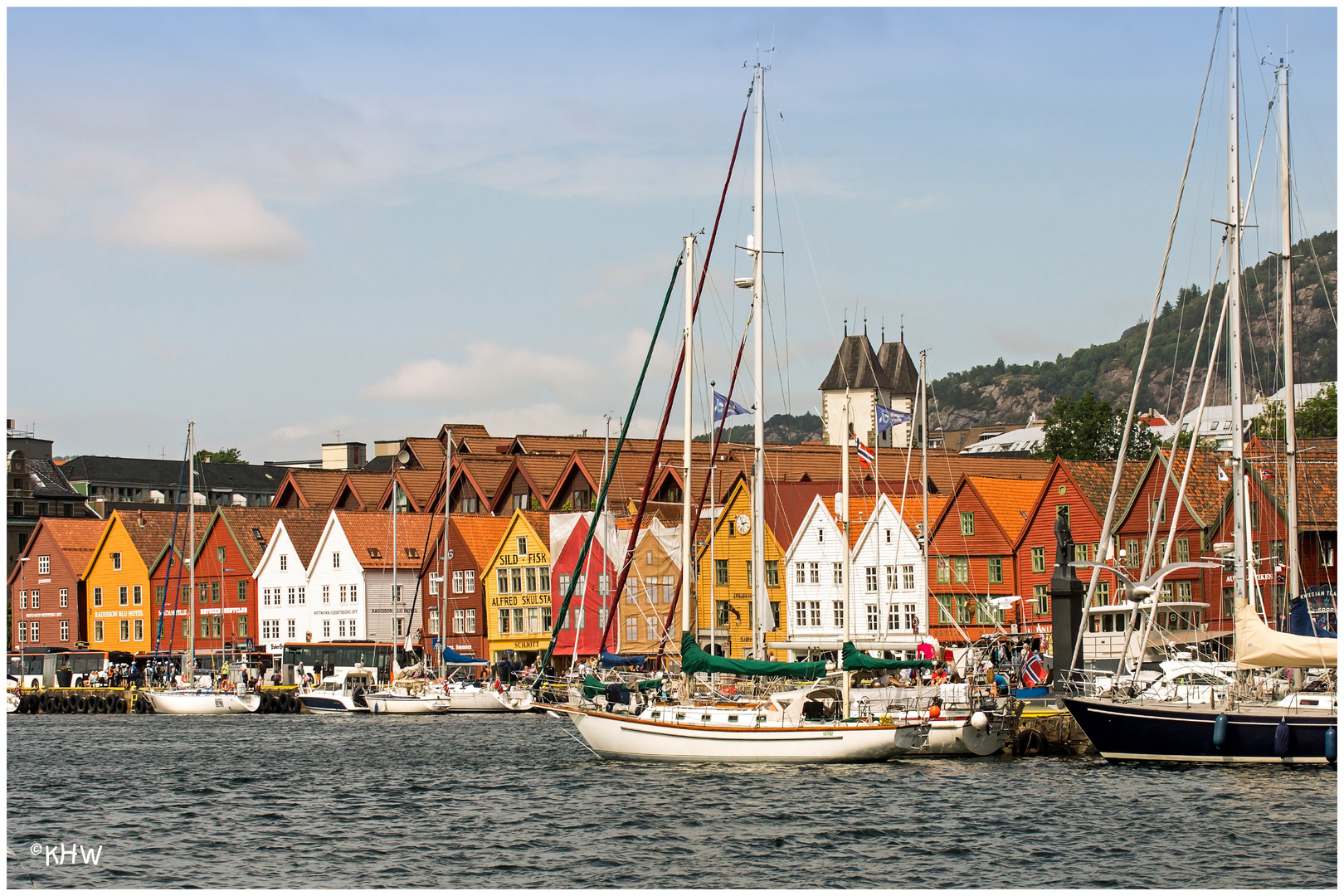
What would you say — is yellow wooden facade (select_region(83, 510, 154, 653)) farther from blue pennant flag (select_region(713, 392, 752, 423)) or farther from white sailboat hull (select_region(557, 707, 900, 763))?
white sailboat hull (select_region(557, 707, 900, 763))

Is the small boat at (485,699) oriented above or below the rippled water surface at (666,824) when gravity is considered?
below

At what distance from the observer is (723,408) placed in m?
67.8

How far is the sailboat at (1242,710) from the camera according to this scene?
4538 cm

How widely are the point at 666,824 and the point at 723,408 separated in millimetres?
29727

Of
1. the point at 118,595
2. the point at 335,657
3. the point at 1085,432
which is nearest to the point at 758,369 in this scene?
the point at 335,657

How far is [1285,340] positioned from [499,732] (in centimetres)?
3553

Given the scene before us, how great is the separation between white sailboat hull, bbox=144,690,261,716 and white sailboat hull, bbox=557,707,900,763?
49056 millimetres

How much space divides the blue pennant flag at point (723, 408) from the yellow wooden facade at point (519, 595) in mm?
40041

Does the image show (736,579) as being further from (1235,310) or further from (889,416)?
(1235,310)

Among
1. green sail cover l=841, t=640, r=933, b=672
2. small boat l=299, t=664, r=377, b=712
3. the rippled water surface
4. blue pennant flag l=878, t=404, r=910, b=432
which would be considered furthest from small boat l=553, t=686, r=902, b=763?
small boat l=299, t=664, r=377, b=712

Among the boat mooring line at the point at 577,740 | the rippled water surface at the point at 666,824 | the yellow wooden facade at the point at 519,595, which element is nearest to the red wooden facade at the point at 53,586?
the yellow wooden facade at the point at 519,595

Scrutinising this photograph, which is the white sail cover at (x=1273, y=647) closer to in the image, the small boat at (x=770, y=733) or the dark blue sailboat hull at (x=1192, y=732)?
the dark blue sailboat hull at (x=1192, y=732)

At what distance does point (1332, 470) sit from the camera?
7881 cm

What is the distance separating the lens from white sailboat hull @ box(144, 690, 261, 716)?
94.6 meters
